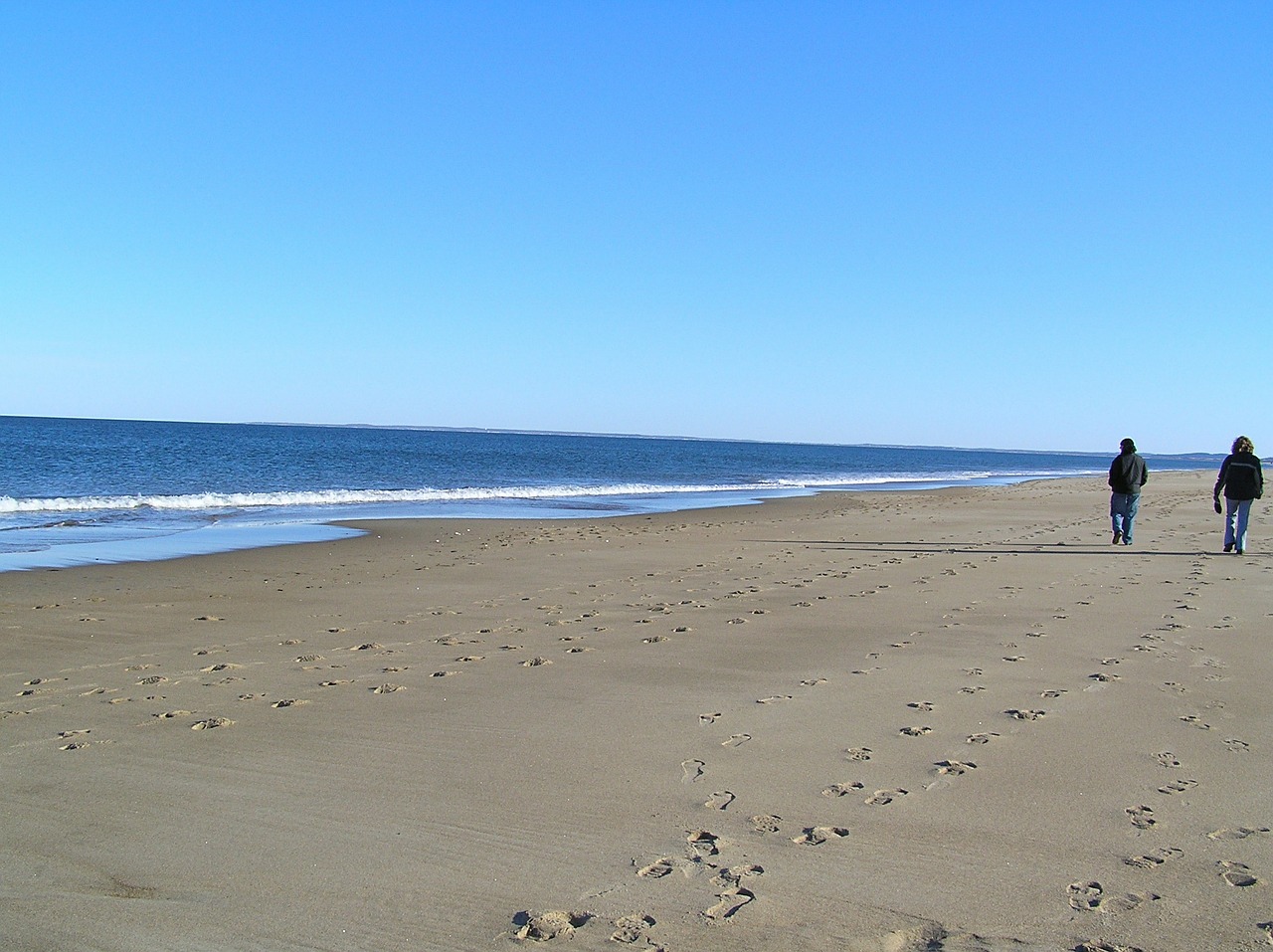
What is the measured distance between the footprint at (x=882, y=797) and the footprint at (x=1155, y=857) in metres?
0.95

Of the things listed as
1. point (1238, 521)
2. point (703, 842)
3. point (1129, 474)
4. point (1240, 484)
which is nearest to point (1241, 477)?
point (1240, 484)

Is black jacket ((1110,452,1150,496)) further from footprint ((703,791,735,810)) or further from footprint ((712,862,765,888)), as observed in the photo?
footprint ((712,862,765,888))

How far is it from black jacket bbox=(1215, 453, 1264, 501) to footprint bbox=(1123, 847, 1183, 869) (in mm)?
11807

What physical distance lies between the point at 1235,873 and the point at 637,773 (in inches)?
97.8

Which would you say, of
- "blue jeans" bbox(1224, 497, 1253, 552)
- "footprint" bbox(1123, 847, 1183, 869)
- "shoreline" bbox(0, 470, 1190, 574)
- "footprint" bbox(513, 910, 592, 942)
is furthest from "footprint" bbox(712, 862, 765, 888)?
"blue jeans" bbox(1224, 497, 1253, 552)

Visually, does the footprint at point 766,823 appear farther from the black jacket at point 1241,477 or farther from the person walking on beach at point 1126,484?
the person walking on beach at point 1126,484

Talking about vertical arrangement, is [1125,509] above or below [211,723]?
above

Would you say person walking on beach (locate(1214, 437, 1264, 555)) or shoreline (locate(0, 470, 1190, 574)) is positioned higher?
person walking on beach (locate(1214, 437, 1264, 555))

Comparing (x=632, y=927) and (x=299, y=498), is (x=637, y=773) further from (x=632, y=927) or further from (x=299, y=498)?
(x=299, y=498)

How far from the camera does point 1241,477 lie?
13.7 m

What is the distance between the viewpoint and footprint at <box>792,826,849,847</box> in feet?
12.1

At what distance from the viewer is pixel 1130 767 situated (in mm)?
4570

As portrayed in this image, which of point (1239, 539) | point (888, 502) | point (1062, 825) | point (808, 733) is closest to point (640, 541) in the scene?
point (1239, 539)

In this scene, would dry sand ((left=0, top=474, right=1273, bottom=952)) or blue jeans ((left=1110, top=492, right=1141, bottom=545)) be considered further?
blue jeans ((left=1110, top=492, right=1141, bottom=545))
